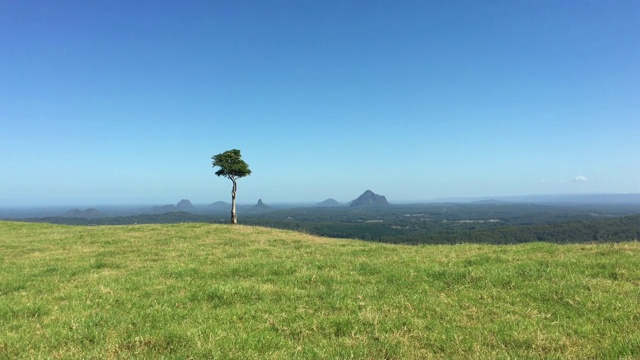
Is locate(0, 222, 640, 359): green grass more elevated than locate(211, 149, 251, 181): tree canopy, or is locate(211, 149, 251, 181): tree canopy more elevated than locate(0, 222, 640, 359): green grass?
locate(211, 149, 251, 181): tree canopy

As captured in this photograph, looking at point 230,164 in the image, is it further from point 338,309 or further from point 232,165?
point 338,309

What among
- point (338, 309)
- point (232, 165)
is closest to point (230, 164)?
point (232, 165)

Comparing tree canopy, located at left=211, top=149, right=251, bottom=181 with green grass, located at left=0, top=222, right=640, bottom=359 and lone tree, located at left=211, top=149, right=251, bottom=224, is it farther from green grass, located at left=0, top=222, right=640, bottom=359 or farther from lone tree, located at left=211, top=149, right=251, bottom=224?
green grass, located at left=0, top=222, right=640, bottom=359

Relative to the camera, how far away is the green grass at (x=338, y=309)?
24.6 feet

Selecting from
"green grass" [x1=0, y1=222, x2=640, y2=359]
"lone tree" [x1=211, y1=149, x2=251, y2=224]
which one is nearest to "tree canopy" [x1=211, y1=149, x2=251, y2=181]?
"lone tree" [x1=211, y1=149, x2=251, y2=224]

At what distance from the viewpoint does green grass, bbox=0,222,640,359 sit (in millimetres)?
7484

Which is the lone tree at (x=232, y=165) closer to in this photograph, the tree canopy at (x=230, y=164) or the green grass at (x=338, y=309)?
the tree canopy at (x=230, y=164)

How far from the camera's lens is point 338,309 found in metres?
10.0

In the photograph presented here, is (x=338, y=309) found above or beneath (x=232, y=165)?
beneath

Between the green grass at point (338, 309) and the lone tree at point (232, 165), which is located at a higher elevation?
the lone tree at point (232, 165)

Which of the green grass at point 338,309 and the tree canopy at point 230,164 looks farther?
the tree canopy at point 230,164

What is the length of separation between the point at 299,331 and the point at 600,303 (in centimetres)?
802

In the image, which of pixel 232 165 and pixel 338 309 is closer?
pixel 338 309

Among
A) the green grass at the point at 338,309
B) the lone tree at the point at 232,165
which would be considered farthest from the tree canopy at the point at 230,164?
the green grass at the point at 338,309
